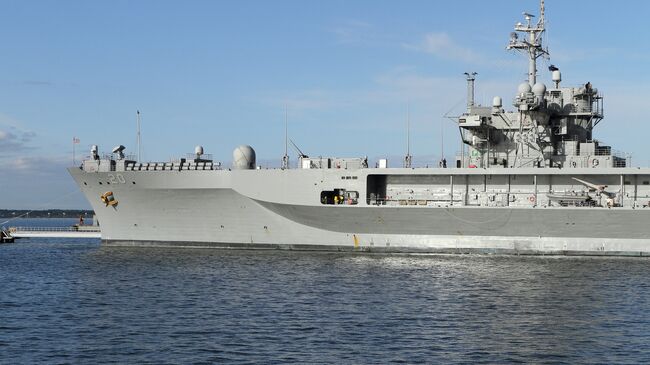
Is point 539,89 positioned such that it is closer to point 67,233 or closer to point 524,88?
point 524,88

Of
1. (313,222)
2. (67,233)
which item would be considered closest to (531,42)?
(313,222)

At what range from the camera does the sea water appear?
16.1 m

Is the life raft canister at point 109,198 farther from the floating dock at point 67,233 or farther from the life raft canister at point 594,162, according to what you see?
the life raft canister at point 594,162

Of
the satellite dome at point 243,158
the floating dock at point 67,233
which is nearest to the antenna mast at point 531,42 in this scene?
the satellite dome at point 243,158

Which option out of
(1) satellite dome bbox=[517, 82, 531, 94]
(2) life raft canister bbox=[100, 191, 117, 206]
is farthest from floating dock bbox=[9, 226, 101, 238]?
(1) satellite dome bbox=[517, 82, 531, 94]

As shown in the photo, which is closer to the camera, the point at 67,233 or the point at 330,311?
the point at 330,311

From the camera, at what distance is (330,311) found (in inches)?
806

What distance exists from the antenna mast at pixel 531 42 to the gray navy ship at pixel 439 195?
0.20 ft

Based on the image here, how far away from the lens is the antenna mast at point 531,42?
37.8m

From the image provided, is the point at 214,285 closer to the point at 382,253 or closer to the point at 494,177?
the point at 382,253

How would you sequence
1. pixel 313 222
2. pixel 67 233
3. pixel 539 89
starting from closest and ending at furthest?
1. pixel 539 89
2. pixel 313 222
3. pixel 67 233

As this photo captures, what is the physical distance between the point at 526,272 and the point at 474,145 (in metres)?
10.3

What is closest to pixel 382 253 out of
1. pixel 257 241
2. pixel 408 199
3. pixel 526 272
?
pixel 408 199

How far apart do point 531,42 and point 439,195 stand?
9417 millimetres
